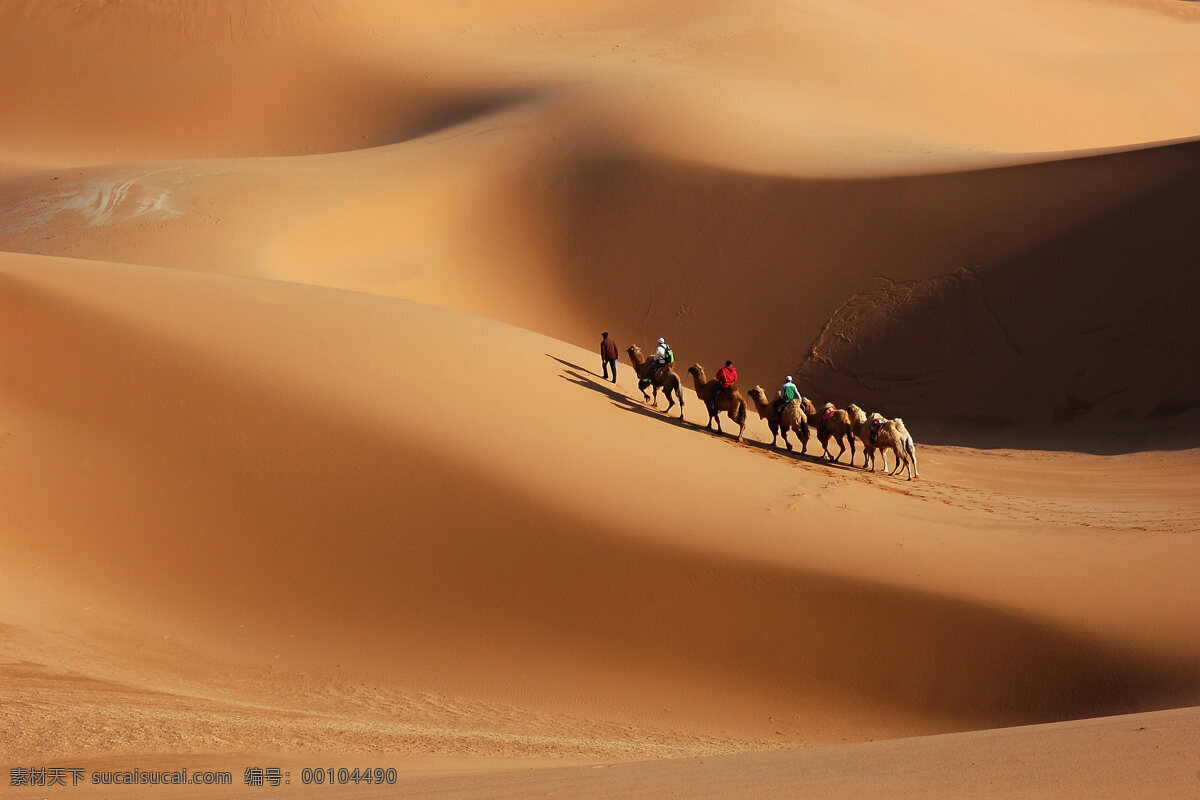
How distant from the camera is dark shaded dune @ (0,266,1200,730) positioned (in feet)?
36.9

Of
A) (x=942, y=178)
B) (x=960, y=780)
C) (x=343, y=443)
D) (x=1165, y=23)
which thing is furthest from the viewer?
(x=1165, y=23)

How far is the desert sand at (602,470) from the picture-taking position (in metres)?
9.59

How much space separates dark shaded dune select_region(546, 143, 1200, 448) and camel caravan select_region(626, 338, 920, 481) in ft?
18.8

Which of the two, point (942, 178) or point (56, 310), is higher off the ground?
point (942, 178)

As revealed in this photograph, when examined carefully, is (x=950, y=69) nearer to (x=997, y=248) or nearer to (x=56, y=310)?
(x=997, y=248)

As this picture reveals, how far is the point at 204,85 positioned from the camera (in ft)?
141

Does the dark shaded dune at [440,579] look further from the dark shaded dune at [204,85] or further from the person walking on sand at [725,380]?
the dark shaded dune at [204,85]

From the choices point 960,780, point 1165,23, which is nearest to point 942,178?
point 960,780

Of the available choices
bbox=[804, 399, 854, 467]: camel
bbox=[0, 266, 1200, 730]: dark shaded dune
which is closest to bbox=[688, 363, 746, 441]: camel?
bbox=[804, 399, 854, 467]: camel

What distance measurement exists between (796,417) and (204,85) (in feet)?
107

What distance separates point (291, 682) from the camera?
1080cm

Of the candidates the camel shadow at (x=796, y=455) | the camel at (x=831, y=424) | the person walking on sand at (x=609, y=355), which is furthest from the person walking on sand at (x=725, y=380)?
the person walking on sand at (x=609, y=355)

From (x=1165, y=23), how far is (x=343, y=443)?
213ft

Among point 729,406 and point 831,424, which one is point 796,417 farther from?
point 729,406
